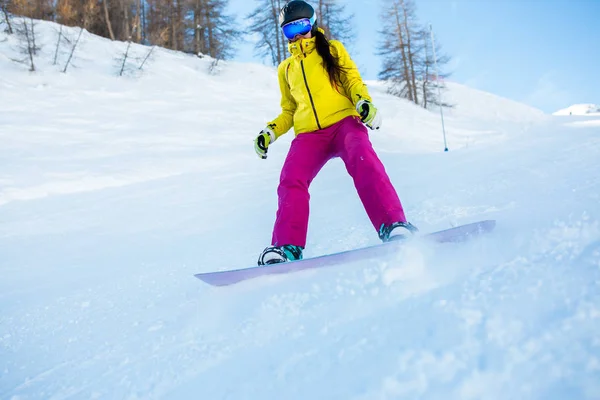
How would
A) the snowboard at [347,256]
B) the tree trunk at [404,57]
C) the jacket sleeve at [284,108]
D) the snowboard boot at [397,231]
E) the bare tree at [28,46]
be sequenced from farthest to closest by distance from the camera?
the tree trunk at [404,57]
the bare tree at [28,46]
the jacket sleeve at [284,108]
the snowboard boot at [397,231]
the snowboard at [347,256]

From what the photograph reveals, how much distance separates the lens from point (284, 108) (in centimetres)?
285

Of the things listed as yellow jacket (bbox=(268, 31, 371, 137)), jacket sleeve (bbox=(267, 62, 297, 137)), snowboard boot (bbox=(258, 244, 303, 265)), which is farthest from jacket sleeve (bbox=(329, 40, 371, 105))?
snowboard boot (bbox=(258, 244, 303, 265))

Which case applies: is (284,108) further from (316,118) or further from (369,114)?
(369,114)

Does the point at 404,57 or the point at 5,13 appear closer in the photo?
the point at 5,13

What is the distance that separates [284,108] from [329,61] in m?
0.52

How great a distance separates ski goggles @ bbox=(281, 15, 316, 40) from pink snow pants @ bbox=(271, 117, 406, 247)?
2.00 feet

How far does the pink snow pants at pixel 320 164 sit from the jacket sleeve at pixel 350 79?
0.15m

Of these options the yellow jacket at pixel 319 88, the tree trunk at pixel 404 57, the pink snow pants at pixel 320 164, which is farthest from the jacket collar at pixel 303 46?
the tree trunk at pixel 404 57

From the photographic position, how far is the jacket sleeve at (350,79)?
7.93 feet

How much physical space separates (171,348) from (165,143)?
26.4 ft

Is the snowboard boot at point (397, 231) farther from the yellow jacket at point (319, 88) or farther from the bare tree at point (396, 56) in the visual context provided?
the bare tree at point (396, 56)

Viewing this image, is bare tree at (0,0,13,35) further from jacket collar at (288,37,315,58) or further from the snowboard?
the snowboard

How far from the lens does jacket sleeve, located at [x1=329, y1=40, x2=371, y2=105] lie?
2416mm

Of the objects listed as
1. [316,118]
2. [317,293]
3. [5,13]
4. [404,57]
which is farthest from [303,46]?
[404,57]
